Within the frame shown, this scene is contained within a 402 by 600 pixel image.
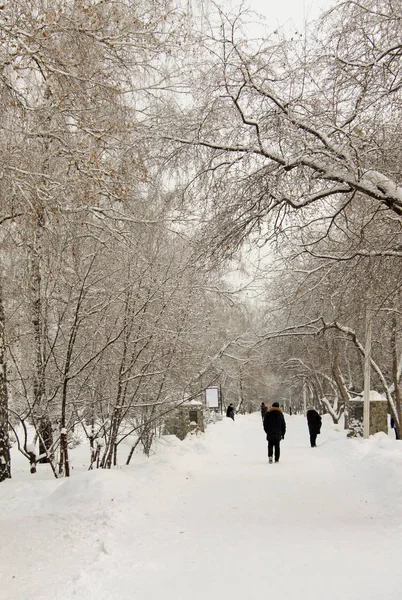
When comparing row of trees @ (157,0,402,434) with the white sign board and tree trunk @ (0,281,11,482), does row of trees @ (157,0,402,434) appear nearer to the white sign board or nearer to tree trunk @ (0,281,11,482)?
tree trunk @ (0,281,11,482)

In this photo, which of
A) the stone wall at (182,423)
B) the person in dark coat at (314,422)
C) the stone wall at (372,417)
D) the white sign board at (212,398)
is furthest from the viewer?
the white sign board at (212,398)

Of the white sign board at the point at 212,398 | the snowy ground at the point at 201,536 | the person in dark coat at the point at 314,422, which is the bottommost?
the snowy ground at the point at 201,536

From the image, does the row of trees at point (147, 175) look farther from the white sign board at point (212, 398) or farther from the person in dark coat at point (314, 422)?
the white sign board at point (212, 398)

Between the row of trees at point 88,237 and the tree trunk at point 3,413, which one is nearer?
the row of trees at point 88,237

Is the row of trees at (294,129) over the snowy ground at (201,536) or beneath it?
over

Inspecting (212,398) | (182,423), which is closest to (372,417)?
(182,423)

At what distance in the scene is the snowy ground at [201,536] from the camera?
4355 mm

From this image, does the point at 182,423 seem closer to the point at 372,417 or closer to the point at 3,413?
the point at 372,417

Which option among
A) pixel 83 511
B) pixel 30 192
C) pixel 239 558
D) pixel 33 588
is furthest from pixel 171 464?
pixel 30 192

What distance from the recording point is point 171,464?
1176 centimetres

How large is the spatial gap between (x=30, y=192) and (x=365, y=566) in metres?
4.09

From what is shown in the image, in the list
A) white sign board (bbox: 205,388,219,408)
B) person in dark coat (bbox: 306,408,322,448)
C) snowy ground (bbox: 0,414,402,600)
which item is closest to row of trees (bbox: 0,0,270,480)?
snowy ground (bbox: 0,414,402,600)

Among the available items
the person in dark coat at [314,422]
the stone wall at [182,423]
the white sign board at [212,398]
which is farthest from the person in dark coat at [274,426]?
the white sign board at [212,398]

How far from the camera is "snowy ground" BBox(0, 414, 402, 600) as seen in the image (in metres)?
4.36
